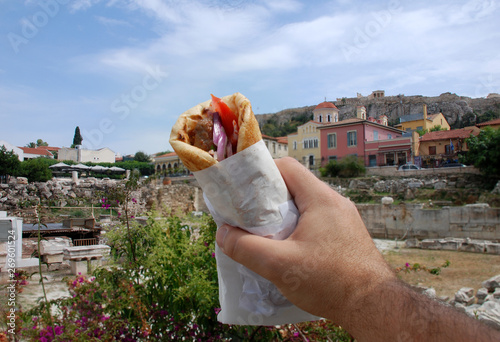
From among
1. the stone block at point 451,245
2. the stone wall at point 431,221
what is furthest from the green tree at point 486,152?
the stone block at point 451,245

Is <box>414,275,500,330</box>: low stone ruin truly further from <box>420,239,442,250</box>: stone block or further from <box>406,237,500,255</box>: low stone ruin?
<box>420,239,442,250</box>: stone block

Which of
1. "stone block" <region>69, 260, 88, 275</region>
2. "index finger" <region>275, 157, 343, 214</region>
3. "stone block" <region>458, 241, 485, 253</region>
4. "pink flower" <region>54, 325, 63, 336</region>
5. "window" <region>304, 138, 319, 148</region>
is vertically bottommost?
"stone block" <region>458, 241, 485, 253</region>

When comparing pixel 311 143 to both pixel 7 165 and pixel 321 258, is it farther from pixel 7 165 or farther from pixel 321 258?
pixel 321 258

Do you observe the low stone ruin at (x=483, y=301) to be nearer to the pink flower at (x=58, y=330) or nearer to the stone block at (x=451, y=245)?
the pink flower at (x=58, y=330)

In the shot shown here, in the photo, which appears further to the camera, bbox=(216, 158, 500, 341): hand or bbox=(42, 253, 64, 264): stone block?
bbox=(42, 253, 64, 264): stone block

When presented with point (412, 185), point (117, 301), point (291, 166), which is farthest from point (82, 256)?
point (412, 185)

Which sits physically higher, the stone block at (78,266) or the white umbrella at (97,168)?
the white umbrella at (97,168)

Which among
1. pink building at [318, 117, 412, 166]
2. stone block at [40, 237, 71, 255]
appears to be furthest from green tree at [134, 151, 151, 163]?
stone block at [40, 237, 71, 255]

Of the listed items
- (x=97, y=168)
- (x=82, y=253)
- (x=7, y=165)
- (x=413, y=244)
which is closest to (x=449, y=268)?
(x=413, y=244)
